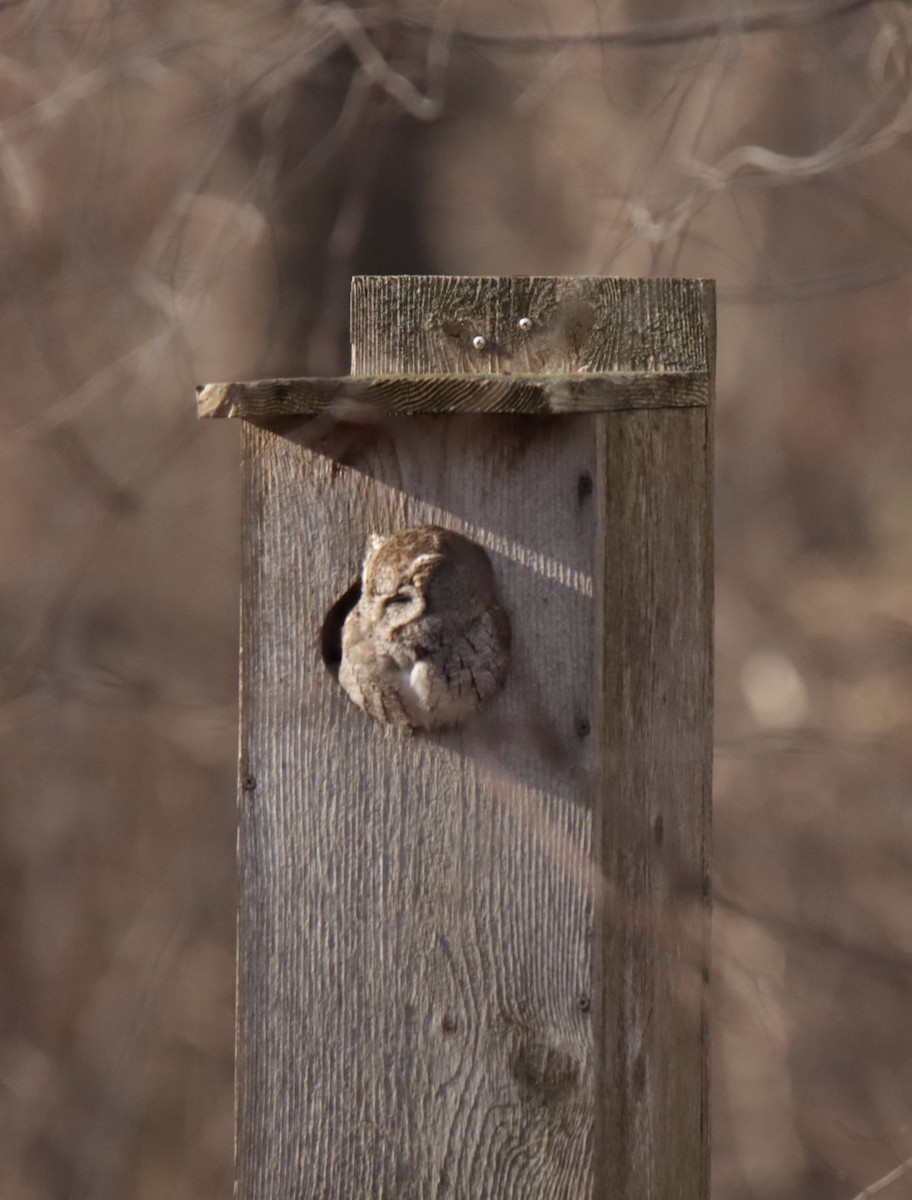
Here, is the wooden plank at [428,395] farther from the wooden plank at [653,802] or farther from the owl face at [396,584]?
the owl face at [396,584]

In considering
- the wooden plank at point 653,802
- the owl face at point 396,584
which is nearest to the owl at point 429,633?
the owl face at point 396,584

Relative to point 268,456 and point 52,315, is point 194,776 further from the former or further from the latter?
point 268,456

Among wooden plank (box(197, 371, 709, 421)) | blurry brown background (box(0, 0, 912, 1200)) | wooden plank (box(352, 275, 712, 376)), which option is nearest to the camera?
wooden plank (box(197, 371, 709, 421))

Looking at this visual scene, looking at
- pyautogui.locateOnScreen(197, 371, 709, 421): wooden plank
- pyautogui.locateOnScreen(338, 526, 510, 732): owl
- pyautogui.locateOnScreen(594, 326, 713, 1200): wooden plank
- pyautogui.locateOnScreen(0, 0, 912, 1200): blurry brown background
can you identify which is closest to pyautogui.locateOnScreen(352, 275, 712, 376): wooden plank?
pyautogui.locateOnScreen(594, 326, 713, 1200): wooden plank

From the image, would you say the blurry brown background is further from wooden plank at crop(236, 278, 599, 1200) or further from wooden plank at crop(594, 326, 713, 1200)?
wooden plank at crop(236, 278, 599, 1200)

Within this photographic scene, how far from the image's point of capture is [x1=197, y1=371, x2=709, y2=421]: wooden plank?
5.04 ft

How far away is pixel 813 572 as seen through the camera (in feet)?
12.8

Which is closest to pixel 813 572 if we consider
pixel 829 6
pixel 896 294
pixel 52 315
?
pixel 896 294

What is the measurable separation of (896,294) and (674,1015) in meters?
2.45

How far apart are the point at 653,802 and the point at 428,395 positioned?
55 cm

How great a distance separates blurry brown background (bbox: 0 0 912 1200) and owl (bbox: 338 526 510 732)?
6.66 feet

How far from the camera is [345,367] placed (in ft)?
12.4

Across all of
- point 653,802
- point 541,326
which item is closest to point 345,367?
point 541,326

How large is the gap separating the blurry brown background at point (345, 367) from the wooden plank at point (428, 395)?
6.53 feet
